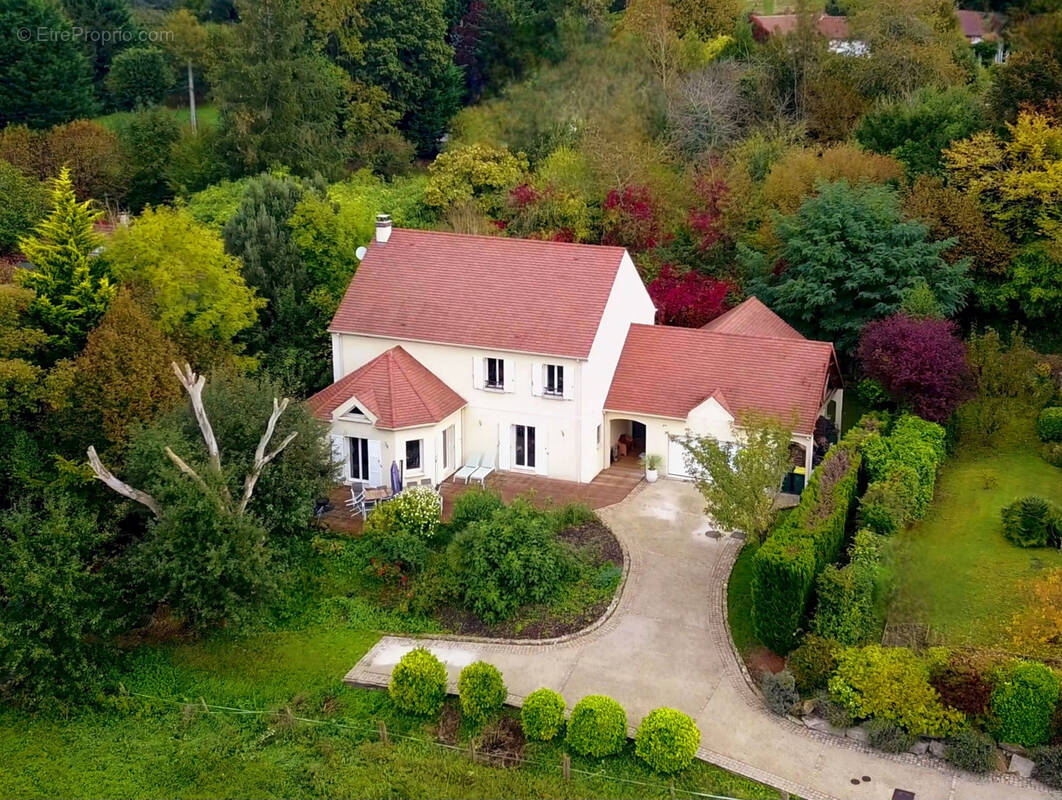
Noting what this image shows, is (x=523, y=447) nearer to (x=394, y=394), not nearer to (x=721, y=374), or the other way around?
(x=394, y=394)

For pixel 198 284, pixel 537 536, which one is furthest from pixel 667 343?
pixel 198 284

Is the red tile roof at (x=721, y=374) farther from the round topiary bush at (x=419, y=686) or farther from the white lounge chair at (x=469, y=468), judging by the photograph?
the round topiary bush at (x=419, y=686)

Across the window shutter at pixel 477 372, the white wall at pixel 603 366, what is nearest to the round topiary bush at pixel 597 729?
the white wall at pixel 603 366

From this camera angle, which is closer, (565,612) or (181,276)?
(565,612)

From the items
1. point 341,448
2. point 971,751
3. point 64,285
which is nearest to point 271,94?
point 64,285

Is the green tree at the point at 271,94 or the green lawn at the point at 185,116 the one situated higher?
the green tree at the point at 271,94

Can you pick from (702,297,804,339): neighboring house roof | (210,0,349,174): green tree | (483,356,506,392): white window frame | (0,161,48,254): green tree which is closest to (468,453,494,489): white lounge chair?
(483,356,506,392): white window frame
